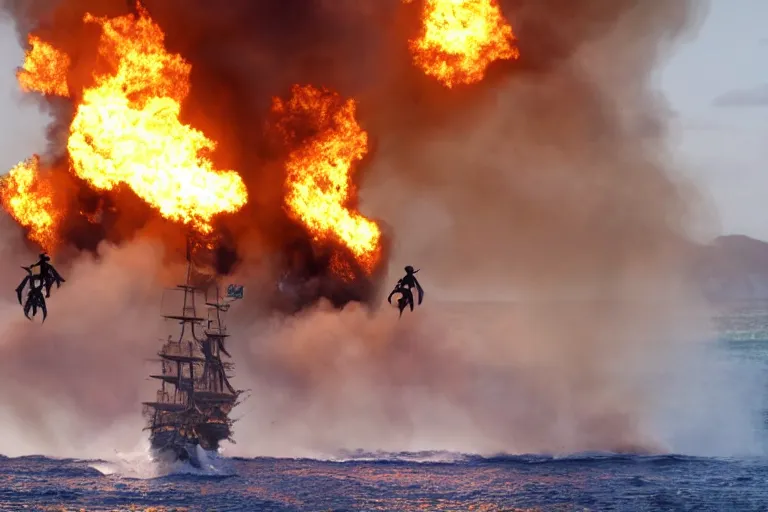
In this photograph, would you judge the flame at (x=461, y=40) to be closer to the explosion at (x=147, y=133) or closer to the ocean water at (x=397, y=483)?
the explosion at (x=147, y=133)

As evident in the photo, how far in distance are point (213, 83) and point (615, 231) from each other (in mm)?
43849

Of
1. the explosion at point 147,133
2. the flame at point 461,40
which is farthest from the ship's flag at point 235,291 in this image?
the flame at point 461,40

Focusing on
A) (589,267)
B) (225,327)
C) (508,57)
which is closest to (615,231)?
(589,267)

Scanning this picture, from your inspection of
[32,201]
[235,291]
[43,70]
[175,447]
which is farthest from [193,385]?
[43,70]

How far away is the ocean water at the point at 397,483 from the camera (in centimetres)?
8319

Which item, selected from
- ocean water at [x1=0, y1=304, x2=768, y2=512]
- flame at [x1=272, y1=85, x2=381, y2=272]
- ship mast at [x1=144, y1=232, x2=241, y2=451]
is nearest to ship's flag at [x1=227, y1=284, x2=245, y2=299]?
ship mast at [x1=144, y1=232, x2=241, y2=451]

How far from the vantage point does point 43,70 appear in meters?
103

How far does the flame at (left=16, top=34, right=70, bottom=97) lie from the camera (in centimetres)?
10125

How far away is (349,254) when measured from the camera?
99000 millimetres

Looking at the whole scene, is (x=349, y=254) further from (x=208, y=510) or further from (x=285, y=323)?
(x=208, y=510)

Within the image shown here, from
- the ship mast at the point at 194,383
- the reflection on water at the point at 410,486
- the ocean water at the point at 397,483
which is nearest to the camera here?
the reflection on water at the point at 410,486

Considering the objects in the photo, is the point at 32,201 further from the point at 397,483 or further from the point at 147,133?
the point at 397,483

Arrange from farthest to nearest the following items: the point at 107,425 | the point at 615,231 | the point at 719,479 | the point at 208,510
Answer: the point at 615,231 < the point at 107,425 < the point at 719,479 < the point at 208,510

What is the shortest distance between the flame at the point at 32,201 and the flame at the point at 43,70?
587cm
